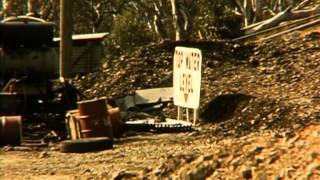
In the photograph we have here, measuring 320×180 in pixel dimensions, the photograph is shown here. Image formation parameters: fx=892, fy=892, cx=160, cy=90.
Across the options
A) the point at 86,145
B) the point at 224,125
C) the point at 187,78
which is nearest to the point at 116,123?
the point at 187,78

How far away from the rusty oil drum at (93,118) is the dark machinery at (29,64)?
263 cm

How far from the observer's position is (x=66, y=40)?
21.7 meters

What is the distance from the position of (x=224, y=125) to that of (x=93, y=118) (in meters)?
2.28

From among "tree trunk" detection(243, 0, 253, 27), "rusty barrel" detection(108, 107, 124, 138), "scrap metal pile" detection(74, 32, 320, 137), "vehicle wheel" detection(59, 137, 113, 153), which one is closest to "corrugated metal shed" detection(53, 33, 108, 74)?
"scrap metal pile" detection(74, 32, 320, 137)

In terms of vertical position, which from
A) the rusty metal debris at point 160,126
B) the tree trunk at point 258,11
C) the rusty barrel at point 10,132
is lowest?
the rusty metal debris at point 160,126

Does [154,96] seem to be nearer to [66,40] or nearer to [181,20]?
[66,40]

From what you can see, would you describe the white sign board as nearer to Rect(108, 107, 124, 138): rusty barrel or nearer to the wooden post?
Rect(108, 107, 124, 138): rusty barrel

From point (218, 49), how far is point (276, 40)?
1.62 meters

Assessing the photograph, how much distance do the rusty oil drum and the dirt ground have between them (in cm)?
54

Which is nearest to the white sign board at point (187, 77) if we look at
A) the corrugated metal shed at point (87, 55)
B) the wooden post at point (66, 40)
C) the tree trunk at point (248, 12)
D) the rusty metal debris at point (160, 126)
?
the rusty metal debris at point (160, 126)

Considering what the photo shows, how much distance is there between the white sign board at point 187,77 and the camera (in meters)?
17.0

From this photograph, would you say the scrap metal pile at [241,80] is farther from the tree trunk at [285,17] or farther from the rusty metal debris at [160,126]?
the tree trunk at [285,17]

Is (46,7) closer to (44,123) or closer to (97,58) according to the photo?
(97,58)

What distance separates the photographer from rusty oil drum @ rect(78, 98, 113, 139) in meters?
15.5
